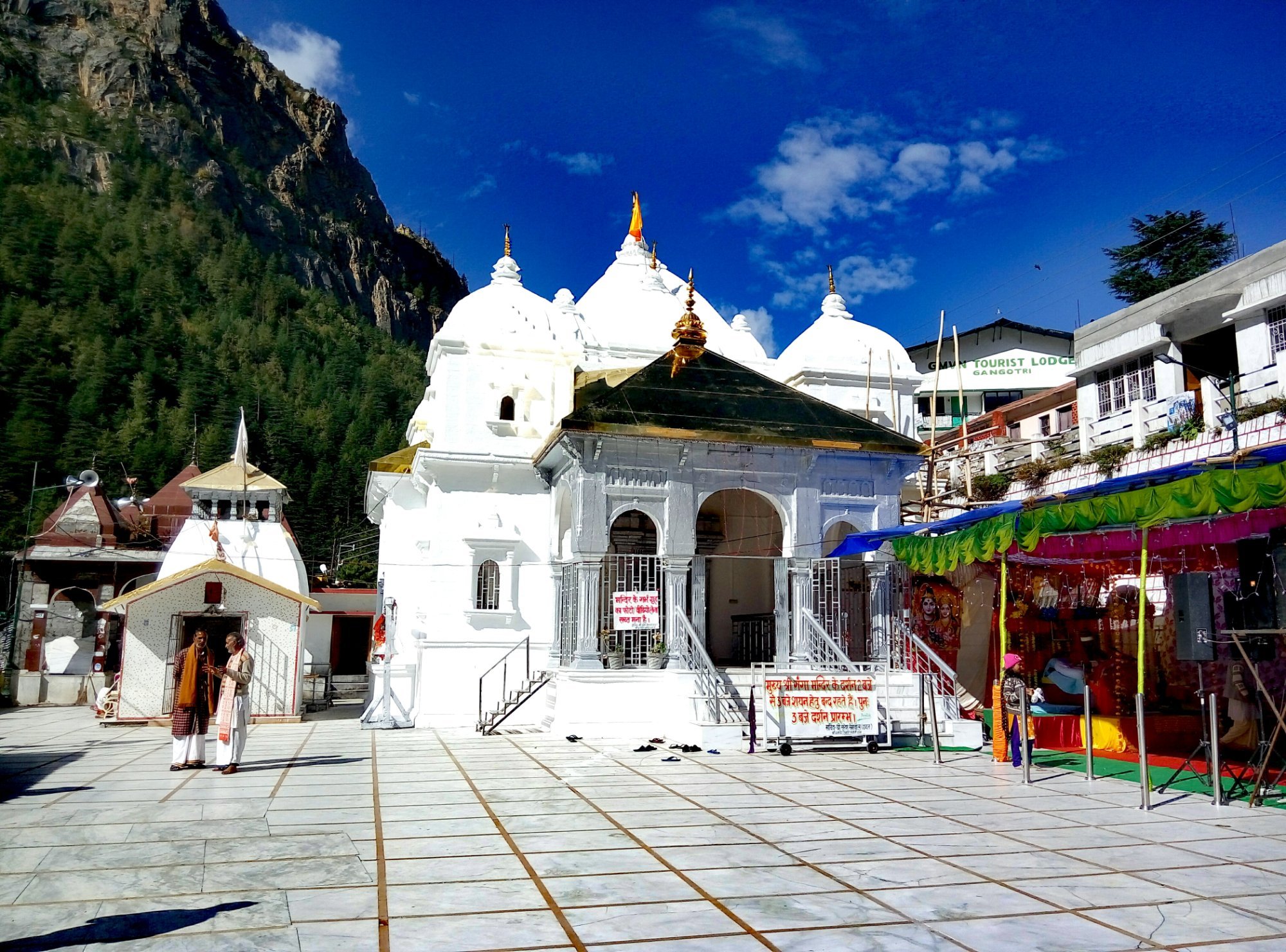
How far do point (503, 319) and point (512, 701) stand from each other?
26.3ft

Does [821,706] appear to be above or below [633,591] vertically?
below

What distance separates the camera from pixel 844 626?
59.5 feet

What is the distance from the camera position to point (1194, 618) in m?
10.3

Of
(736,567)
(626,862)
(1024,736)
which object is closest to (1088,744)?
(1024,736)

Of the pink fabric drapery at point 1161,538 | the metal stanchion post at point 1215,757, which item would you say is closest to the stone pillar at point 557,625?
the pink fabric drapery at point 1161,538

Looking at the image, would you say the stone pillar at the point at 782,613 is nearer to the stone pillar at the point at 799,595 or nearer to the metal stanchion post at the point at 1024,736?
the stone pillar at the point at 799,595

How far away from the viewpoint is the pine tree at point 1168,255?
135ft

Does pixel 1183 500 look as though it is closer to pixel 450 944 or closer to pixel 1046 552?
pixel 1046 552

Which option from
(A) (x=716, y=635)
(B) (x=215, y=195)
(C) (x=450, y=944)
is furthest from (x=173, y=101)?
(C) (x=450, y=944)

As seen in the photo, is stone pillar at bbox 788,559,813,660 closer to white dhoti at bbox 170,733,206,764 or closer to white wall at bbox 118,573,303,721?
white dhoti at bbox 170,733,206,764

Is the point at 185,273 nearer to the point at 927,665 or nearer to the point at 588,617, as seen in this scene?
the point at 588,617

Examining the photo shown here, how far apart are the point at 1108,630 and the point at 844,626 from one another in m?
4.39

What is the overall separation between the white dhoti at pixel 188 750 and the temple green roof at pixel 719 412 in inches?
284

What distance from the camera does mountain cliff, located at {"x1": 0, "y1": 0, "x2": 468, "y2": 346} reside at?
86688 millimetres
